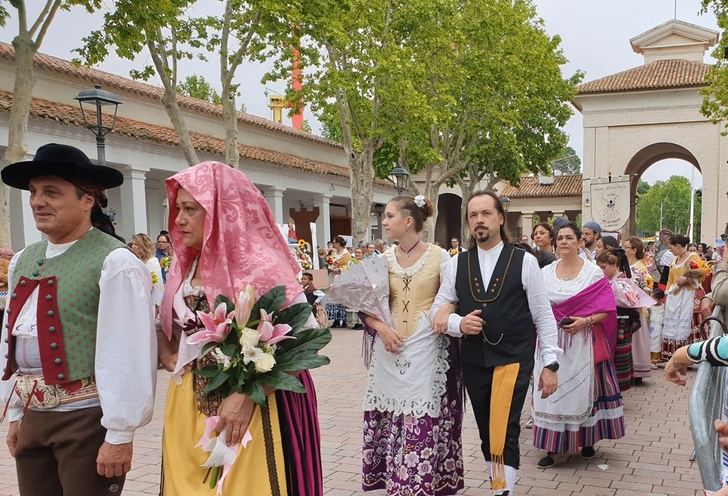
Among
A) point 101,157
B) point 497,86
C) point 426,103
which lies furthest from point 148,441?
point 497,86

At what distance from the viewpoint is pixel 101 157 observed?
365 inches

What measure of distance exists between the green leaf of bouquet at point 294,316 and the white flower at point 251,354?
18 centimetres

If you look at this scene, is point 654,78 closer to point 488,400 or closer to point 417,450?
point 488,400

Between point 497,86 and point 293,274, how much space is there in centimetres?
2255

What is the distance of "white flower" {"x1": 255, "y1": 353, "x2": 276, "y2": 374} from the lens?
222 centimetres

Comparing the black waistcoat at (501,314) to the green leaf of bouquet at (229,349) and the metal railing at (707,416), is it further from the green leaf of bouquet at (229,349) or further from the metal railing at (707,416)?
the green leaf of bouquet at (229,349)

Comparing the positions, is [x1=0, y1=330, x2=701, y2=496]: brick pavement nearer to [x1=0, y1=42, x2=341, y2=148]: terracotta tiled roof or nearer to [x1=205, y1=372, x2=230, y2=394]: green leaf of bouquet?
[x1=205, y1=372, x2=230, y2=394]: green leaf of bouquet

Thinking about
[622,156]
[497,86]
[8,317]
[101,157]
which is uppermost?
[497,86]

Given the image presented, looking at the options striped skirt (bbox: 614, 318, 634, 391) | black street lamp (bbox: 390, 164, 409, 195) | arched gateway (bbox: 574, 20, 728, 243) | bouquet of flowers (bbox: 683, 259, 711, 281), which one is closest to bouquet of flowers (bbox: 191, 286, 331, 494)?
striped skirt (bbox: 614, 318, 634, 391)

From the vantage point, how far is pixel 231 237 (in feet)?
7.97

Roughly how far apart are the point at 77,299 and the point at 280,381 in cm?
84

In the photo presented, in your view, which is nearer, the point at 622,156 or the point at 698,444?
the point at 698,444

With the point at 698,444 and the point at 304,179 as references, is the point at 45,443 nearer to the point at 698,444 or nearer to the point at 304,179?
the point at 698,444

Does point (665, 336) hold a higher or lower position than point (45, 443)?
lower
